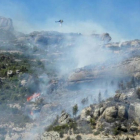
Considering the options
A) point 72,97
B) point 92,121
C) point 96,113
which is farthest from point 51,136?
point 72,97

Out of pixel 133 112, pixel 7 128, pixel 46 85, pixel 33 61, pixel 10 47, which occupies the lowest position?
pixel 7 128

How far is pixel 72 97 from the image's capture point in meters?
104

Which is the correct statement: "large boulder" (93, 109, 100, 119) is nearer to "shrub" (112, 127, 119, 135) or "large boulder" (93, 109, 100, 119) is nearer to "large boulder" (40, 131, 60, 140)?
"shrub" (112, 127, 119, 135)

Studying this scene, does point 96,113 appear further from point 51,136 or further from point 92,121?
point 51,136

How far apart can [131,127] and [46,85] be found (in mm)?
63245

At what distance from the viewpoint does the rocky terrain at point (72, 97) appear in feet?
196

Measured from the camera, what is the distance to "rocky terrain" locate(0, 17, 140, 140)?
196 ft

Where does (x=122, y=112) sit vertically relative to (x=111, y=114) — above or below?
above

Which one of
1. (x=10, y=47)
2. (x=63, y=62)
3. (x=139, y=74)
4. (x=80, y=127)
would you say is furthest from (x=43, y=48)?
(x=80, y=127)

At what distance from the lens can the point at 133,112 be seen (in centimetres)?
6138

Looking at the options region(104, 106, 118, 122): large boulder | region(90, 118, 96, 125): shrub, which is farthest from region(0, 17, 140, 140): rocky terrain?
region(90, 118, 96, 125): shrub

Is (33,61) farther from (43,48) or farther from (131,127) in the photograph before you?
(131,127)

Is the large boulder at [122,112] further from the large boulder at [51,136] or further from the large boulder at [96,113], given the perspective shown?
the large boulder at [51,136]

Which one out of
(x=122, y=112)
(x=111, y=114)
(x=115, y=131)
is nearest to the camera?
(x=115, y=131)
